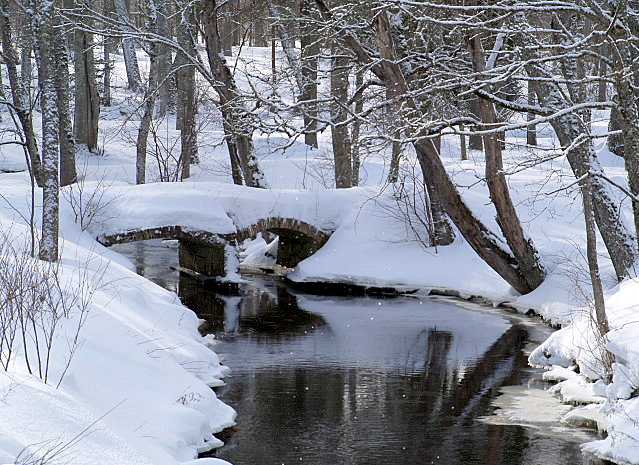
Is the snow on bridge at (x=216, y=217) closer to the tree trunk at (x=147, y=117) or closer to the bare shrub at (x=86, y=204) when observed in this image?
the bare shrub at (x=86, y=204)

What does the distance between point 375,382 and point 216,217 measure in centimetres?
767

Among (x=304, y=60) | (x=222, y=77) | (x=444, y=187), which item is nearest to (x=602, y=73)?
(x=444, y=187)

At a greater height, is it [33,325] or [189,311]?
[33,325]

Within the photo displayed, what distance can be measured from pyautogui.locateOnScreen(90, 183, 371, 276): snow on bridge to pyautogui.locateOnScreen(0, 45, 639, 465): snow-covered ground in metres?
0.03

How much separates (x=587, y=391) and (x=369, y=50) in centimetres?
816

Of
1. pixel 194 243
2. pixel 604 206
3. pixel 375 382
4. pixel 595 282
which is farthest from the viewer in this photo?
pixel 194 243

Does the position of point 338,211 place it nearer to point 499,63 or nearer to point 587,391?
point 499,63

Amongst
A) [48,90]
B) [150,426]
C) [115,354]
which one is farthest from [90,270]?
[150,426]

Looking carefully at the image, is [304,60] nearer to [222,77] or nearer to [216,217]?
[222,77]

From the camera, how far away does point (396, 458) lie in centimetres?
874

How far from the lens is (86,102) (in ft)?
93.4

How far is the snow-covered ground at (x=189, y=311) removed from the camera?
667 cm

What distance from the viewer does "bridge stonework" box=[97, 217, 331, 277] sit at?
1792cm

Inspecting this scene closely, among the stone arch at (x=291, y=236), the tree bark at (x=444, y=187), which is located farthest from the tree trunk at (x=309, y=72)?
the stone arch at (x=291, y=236)
